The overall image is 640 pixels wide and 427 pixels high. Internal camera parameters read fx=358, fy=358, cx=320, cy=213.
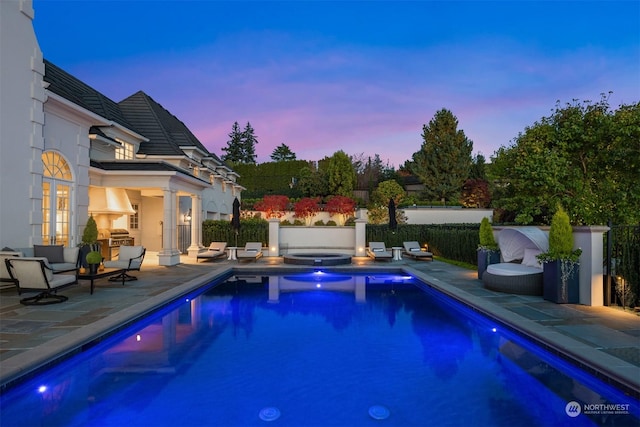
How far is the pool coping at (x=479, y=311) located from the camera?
13.1ft

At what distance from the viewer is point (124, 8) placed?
1675cm

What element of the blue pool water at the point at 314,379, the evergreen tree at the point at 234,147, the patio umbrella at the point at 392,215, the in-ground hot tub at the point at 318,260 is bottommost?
the blue pool water at the point at 314,379

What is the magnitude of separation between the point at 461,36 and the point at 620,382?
19192mm

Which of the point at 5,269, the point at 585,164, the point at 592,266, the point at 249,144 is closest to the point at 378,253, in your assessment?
the point at 585,164

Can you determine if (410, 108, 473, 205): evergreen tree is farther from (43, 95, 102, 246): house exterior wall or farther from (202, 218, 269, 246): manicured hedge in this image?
(43, 95, 102, 246): house exterior wall

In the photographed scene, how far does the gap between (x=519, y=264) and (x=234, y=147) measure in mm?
65208

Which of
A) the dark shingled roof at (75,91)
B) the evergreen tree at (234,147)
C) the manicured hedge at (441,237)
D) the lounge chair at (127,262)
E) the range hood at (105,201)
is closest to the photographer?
the lounge chair at (127,262)

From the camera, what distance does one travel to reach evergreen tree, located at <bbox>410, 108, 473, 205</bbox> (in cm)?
3203

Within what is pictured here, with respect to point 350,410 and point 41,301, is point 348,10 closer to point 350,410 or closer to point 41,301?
point 41,301

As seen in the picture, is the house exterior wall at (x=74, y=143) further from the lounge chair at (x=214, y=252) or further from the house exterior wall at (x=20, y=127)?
the lounge chair at (x=214, y=252)

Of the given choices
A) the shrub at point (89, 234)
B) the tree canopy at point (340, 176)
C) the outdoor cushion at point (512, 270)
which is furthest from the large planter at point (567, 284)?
the tree canopy at point (340, 176)

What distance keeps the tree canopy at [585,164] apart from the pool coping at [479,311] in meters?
7.85

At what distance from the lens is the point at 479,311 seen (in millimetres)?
7383

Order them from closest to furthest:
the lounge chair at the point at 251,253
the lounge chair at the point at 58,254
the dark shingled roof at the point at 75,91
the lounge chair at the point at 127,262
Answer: the lounge chair at the point at 58,254 < the lounge chair at the point at 127,262 < the dark shingled roof at the point at 75,91 < the lounge chair at the point at 251,253
